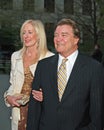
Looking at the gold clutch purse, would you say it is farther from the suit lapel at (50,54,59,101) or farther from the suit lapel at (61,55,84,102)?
the suit lapel at (61,55,84,102)

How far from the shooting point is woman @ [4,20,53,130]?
14.9ft

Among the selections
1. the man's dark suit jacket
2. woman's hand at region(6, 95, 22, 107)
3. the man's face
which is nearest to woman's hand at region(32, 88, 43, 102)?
the man's dark suit jacket

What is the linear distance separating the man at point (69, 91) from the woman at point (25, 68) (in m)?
0.67

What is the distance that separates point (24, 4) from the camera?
27766mm

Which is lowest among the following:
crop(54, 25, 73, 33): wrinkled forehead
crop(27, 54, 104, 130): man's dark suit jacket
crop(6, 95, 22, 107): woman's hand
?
crop(6, 95, 22, 107): woman's hand

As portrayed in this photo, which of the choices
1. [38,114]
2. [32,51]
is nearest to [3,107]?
[32,51]

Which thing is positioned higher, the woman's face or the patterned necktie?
the woman's face

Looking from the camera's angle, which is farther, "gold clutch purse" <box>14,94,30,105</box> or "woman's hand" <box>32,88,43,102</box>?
"gold clutch purse" <box>14,94,30,105</box>

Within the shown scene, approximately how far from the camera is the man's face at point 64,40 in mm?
3758

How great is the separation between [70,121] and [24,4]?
24527 millimetres

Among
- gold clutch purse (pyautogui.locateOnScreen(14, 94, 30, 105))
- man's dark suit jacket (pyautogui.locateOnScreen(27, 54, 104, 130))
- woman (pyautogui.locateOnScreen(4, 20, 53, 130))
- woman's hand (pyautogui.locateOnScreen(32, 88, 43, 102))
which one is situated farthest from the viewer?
woman (pyautogui.locateOnScreen(4, 20, 53, 130))

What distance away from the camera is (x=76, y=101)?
360 cm

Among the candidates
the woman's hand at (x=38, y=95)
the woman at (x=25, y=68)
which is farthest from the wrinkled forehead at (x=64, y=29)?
the woman at (x=25, y=68)

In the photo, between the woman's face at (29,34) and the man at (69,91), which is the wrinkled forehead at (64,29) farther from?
the woman's face at (29,34)
